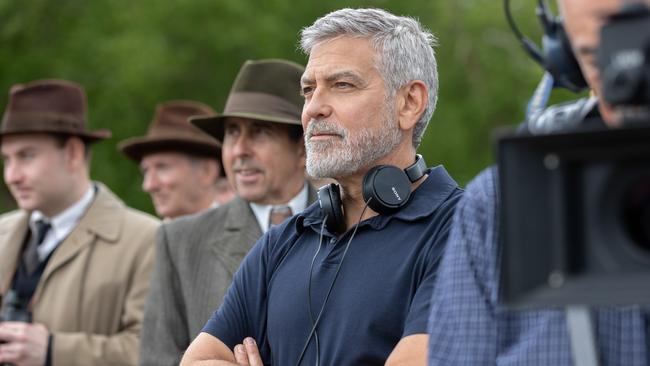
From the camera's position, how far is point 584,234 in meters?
1.97

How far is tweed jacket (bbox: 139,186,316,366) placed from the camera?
201 inches

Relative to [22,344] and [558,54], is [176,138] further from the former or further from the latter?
[558,54]

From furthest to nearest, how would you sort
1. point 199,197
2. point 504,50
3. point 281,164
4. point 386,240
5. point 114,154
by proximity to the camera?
point 504,50, point 114,154, point 199,197, point 281,164, point 386,240

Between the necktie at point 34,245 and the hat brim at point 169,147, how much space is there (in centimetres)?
131

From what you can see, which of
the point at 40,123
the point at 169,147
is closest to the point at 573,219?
the point at 40,123

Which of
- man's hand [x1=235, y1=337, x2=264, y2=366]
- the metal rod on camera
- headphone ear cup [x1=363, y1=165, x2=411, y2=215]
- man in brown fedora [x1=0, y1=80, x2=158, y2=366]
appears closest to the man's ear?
headphone ear cup [x1=363, y1=165, x2=411, y2=215]

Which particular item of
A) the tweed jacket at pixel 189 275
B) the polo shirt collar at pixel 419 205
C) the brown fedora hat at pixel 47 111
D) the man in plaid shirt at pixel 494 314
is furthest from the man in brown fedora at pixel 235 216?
the man in plaid shirt at pixel 494 314

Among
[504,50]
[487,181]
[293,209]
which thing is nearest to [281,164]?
[293,209]

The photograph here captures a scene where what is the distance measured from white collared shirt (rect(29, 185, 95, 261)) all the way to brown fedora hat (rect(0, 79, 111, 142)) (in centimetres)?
49

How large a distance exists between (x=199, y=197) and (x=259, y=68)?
224 centimetres

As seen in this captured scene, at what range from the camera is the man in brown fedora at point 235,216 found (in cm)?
515

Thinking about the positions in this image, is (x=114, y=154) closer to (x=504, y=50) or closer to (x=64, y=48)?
(x=64, y=48)

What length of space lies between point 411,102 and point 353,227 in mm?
487

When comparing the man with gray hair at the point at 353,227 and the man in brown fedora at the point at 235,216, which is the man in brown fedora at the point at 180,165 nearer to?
the man in brown fedora at the point at 235,216
